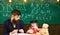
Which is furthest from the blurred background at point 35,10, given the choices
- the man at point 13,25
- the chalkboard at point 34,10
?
the man at point 13,25

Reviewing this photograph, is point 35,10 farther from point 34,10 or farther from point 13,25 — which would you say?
point 13,25

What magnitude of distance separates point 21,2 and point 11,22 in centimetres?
172

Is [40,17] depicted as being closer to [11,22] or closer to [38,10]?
[38,10]

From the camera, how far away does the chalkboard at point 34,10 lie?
4387 mm

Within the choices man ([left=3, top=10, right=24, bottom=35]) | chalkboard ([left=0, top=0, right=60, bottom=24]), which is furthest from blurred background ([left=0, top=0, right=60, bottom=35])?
man ([left=3, top=10, right=24, bottom=35])

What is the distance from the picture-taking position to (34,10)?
4.48 m

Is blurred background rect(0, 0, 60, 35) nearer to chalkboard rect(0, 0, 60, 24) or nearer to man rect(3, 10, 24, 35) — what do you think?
chalkboard rect(0, 0, 60, 24)

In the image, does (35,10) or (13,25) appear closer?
(13,25)

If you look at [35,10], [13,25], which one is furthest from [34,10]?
[13,25]

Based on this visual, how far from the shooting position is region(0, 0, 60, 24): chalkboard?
4.39m

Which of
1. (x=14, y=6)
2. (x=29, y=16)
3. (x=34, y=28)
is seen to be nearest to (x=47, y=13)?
(x=29, y=16)

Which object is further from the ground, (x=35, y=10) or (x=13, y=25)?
(x=35, y=10)

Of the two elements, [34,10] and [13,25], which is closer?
[13,25]

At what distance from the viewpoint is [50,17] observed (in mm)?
4551
